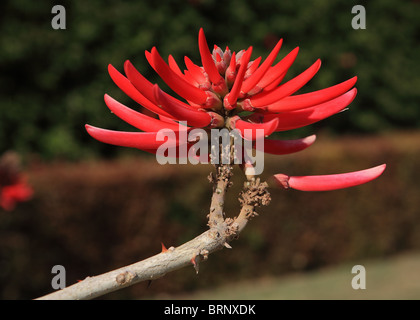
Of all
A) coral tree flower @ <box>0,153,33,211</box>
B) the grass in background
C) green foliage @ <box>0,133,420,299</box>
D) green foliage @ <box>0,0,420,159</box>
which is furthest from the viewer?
the grass in background

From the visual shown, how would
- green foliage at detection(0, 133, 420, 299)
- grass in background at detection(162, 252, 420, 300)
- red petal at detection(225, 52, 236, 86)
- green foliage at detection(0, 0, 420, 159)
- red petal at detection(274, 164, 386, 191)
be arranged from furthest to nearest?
grass in background at detection(162, 252, 420, 300) → green foliage at detection(0, 0, 420, 159) → green foliage at detection(0, 133, 420, 299) → red petal at detection(225, 52, 236, 86) → red petal at detection(274, 164, 386, 191)

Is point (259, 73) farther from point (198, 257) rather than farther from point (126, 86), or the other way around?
point (198, 257)

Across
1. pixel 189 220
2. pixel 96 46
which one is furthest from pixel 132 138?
pixel 96 46

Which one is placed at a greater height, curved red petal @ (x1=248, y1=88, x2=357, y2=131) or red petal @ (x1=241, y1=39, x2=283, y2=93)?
red petal @ (x1=241, y1=39, x2=283, y2=93)

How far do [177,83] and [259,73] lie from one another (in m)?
0.16

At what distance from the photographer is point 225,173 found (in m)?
1.11

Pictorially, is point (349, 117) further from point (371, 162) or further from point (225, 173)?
point (225, 173)

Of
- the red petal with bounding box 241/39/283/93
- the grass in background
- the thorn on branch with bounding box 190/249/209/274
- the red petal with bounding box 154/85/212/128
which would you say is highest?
the grass in background

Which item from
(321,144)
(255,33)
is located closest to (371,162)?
(321,144)

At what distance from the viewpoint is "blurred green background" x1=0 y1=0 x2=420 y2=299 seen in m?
6.36

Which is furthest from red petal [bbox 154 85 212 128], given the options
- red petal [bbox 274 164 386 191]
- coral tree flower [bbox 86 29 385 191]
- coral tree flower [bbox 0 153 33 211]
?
coral tree flower [bbox 0 153 33 211]

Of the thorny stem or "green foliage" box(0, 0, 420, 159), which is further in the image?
"green foliage" box(0, 0, 420, 159)

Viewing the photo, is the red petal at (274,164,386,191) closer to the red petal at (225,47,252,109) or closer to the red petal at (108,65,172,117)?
the red petal at (225,47,252,109)
